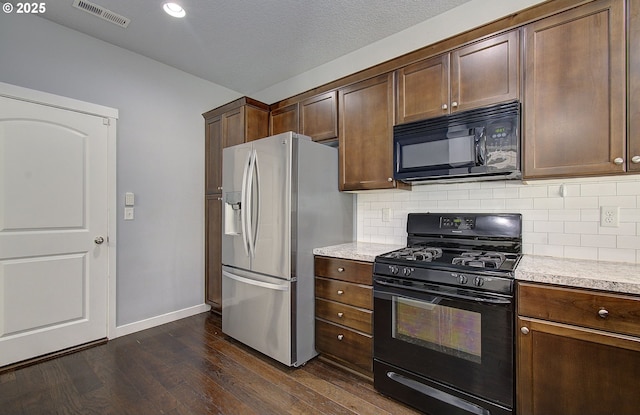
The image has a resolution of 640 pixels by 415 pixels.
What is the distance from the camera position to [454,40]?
6.35 ft

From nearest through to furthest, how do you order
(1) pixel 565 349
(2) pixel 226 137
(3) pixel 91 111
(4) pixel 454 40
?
(1) pixel 565 349
(4) pixel 454 40
(3) pixel 91 111
(2) pixel 226 137

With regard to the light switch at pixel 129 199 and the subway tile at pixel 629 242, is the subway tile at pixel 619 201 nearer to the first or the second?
the subway tile at pixel 629 242

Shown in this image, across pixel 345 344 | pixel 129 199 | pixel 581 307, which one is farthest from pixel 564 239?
pixel 129 199

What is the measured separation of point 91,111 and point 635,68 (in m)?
3.84

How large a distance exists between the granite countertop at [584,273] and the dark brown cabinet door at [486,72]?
3.32 ft

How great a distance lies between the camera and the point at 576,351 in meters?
1.31

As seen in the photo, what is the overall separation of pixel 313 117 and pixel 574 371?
2.50m

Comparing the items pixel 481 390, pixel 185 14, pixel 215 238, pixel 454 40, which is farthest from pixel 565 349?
pixel 185 14

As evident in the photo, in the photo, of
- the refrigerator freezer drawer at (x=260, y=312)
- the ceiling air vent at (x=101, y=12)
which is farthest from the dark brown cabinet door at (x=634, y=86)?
the ceiling air vent at (x=101, y=12)

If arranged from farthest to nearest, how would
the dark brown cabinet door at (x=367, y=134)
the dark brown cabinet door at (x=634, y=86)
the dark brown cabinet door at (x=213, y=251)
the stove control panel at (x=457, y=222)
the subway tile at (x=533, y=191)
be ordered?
the dark brown cabinet door at (x=213, y=251) → the dark brown cabinet door at (x=367, y=134) → the stove control panel at (x=457, y=222) → the subway tile at (x=533, y=191) → the dark brown cabinet door at (x=634, y=86)

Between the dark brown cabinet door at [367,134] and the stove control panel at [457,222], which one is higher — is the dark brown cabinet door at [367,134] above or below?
above

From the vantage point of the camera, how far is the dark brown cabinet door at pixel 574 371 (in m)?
1.22

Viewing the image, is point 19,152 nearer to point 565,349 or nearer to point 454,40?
point 454,40
